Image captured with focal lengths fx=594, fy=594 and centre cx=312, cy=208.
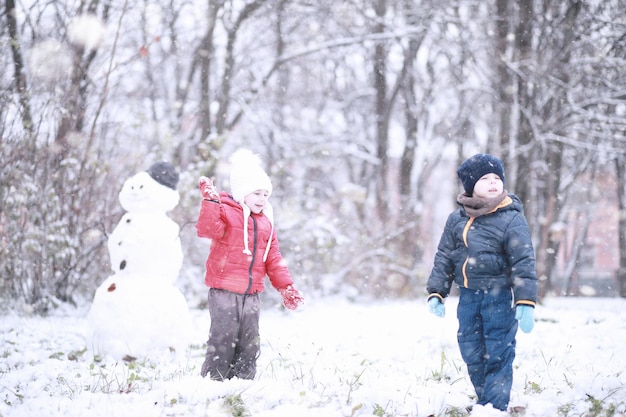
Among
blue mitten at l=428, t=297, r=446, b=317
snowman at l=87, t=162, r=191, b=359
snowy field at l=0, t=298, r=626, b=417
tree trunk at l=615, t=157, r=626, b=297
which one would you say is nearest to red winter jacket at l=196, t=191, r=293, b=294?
snowy field at l=0, t=298, r=626, b=417

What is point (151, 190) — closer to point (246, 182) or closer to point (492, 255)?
point (246, 182)

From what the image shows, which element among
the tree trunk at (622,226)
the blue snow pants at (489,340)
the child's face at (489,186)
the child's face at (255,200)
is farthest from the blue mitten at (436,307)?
the tree trunk at (622,226)

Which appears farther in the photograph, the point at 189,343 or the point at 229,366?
the point at 189,343

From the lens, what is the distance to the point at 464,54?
486 inches

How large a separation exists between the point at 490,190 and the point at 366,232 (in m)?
7.83

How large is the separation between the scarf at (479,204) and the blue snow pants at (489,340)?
474 millimetres

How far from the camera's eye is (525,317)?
333cm

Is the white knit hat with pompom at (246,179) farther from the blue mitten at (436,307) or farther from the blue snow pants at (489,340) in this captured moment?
the blue snow pants at (489,340)

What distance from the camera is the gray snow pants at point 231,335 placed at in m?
3.94

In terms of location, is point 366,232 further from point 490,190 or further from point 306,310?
point 490,190

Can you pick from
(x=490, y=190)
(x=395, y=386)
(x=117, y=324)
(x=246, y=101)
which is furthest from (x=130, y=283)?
(x=246, y=101)

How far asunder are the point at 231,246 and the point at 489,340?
5.69 feet

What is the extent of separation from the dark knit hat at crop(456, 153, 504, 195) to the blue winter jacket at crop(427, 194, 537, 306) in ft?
0.63

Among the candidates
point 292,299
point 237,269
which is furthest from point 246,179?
point 292,299
